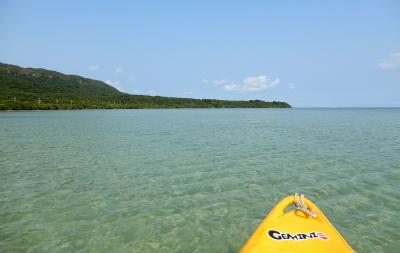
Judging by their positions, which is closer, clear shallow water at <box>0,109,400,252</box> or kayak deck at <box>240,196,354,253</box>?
kayak deck at <box>240,196,354,253</box>

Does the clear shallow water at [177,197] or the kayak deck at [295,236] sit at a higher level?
the kayak deck at [295,236]

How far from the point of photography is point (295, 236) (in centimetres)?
564

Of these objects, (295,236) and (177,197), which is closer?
(295,236)

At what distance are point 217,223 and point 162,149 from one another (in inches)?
552

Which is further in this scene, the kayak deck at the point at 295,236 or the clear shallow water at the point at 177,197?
the clear shallow water at the point at 177,197

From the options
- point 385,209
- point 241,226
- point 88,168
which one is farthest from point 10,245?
point 385,209

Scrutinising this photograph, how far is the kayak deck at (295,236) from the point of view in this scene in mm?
5281

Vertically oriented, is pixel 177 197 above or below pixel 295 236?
below

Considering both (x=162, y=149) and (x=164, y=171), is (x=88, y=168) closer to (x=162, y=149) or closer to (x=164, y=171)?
(x=164, y=171)

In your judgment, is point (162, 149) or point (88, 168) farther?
point (162, 149)

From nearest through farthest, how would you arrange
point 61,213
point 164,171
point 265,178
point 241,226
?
point 241,226, point 61,213, point 265,178, point 164,171

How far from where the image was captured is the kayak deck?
17.3ft

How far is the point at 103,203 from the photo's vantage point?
10.6 metres

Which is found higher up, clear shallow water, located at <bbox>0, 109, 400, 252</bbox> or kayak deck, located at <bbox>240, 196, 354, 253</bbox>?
kayak deck, located at <bbox>240, 196, 354, 253</bbox>
